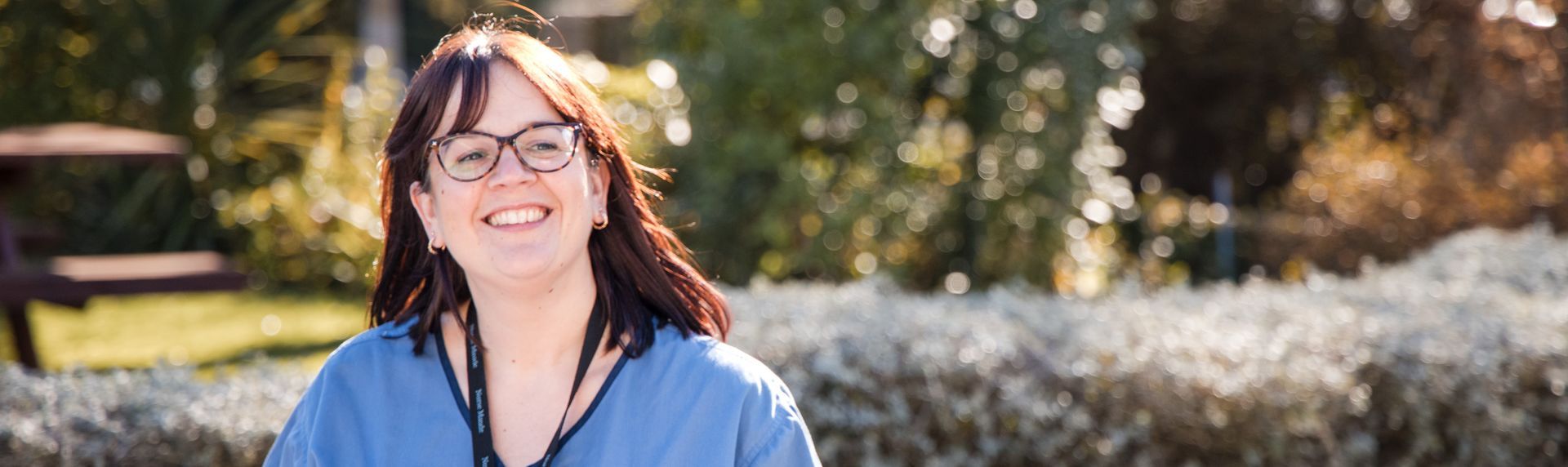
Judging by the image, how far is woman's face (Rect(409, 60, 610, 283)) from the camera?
1925mm

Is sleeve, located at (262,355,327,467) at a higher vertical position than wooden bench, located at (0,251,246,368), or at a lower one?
higher

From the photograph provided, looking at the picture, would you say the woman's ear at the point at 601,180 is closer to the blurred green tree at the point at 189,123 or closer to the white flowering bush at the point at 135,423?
the white flowering bush at the point at 135,423

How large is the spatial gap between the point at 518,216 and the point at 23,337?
378 centimetres

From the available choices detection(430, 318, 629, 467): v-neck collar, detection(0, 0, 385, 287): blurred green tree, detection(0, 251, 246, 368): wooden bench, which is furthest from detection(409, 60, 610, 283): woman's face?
detection(0, 0, 385, 287): blurred green tree

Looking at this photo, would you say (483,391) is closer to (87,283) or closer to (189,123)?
(87,283)

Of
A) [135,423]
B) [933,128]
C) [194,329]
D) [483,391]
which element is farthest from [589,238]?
[194,329]

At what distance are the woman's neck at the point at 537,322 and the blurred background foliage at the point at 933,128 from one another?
2.21 meters

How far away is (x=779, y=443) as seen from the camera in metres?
1.88

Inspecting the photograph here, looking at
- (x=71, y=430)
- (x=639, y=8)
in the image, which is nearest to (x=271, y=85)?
(x=639, y=8)

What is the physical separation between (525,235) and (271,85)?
802cm

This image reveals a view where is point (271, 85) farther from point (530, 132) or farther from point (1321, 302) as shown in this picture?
point (530, 132)

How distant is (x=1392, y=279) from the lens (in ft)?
14.8

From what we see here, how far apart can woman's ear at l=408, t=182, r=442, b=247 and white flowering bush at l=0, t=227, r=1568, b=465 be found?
1.09 metres

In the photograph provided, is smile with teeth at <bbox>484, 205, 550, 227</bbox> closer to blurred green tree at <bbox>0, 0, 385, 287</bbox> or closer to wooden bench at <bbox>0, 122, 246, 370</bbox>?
wooden bench at <bbox>0, 122, 246, 370</bbox>
